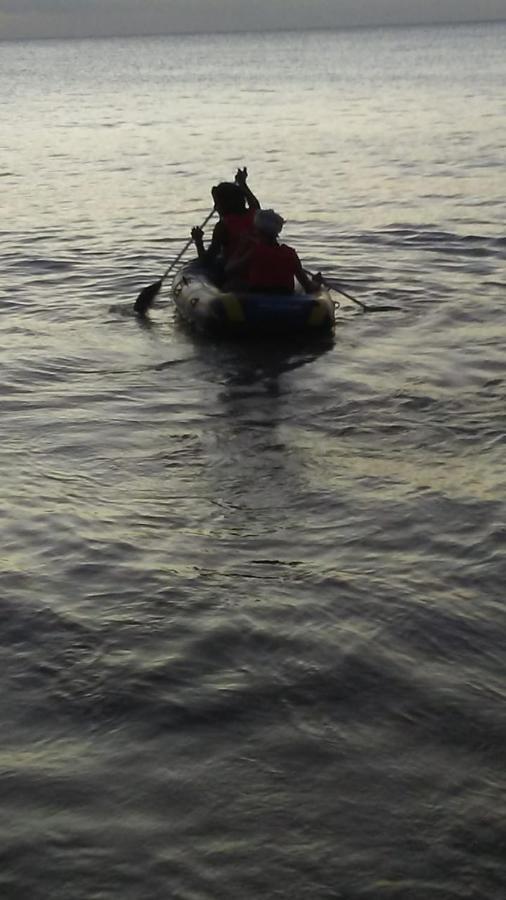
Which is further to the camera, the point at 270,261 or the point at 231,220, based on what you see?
the point at 231,220

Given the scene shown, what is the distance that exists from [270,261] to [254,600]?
20.5 ft

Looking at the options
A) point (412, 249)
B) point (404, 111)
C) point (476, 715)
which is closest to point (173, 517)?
point (476, 715)

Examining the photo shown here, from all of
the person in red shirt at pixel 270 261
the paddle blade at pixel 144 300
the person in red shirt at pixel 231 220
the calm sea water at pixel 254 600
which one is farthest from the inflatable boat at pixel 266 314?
the paddle blade at pixel 144 300

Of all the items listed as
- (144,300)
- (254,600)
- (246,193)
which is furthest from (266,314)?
(254,600)

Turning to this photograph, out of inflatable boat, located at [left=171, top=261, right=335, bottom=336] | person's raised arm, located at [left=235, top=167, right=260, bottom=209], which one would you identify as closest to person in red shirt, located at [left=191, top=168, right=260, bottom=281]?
person's raised arm, located at [left=235, top=167, right=260, bottom=209]

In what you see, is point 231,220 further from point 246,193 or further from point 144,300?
point 144,300

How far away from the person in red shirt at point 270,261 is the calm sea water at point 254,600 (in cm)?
68

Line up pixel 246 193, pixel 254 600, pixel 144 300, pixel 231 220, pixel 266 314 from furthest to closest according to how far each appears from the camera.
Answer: pixel 144 300
pixel 246 193
pixel 231 220
pixel 266 314
pixel 254 600

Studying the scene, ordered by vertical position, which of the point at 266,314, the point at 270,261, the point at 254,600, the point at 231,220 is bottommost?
the point at 254,600

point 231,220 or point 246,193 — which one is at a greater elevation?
point 246,193

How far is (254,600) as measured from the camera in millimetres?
6398

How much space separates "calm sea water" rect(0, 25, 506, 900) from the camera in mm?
4445

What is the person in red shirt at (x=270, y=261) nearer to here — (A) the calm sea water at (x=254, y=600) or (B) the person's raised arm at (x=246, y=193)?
(A) the calm sea water at (x=254, y=600)

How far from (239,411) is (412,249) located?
8618mm
